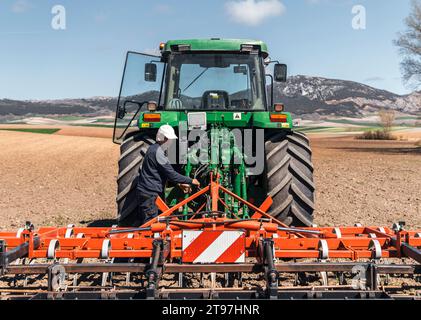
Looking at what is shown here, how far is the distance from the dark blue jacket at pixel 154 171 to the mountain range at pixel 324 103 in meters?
27.1

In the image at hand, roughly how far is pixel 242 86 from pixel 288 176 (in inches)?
57.4

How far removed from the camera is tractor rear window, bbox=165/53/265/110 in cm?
617

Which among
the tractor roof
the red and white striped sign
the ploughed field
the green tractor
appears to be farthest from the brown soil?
the red and white striped sign

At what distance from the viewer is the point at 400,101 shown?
12575cm

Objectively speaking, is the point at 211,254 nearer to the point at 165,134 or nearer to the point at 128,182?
the point at 165,134

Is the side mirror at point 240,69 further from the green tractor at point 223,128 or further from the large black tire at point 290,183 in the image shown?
the large black tire at point 290,183

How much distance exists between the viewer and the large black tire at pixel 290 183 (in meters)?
5.26

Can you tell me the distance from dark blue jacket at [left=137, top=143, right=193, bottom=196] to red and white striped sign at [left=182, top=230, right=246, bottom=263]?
134 cm

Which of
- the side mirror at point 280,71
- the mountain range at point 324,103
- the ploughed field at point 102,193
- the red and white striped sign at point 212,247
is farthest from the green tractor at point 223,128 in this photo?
the mountain range at point 324,103

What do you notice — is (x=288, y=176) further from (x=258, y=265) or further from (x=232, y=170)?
(x=258, y=265)

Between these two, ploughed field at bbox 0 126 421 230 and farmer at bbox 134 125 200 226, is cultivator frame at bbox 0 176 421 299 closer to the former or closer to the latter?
farmer at bbox 134 125 200 226

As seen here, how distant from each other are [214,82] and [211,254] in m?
3.02
